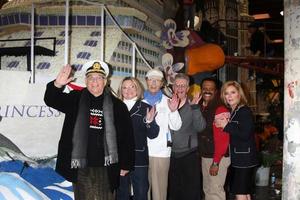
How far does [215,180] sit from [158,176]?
2.49 feet

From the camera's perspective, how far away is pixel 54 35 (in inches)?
261

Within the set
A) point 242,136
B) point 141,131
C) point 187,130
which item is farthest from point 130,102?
point 242,136

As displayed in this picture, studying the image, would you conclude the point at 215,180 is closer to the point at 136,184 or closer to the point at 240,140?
the point at 240,140

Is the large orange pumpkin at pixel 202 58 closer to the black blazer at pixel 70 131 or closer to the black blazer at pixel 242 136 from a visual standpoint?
the black blazer at pixel 242 136

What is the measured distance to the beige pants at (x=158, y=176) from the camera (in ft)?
15.0

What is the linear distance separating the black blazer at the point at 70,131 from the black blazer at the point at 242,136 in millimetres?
1247

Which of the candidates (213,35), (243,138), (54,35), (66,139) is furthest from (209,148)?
(213,35)

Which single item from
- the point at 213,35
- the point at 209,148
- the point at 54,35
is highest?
the point at 213,35

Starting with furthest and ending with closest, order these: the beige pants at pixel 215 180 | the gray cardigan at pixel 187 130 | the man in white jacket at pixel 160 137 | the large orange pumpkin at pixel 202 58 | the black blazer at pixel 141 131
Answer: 1. the large orange pumpkin at pixel 202 58
2. the beige pants at pixel 215 180
3. the gray cardigan at pixel 187 130
4. the man in white jacket at pixel 160 137
5. the black blazer at pixel 141 131

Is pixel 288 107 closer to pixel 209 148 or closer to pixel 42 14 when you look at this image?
pixel 209 148

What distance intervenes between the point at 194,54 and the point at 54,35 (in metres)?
3.19

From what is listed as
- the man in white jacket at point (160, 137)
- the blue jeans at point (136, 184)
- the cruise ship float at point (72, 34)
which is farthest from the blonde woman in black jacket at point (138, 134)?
the cruise ship float at point (72, 34)

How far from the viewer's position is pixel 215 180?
491cm

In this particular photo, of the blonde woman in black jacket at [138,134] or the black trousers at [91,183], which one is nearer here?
the black trousers at [91,183]
